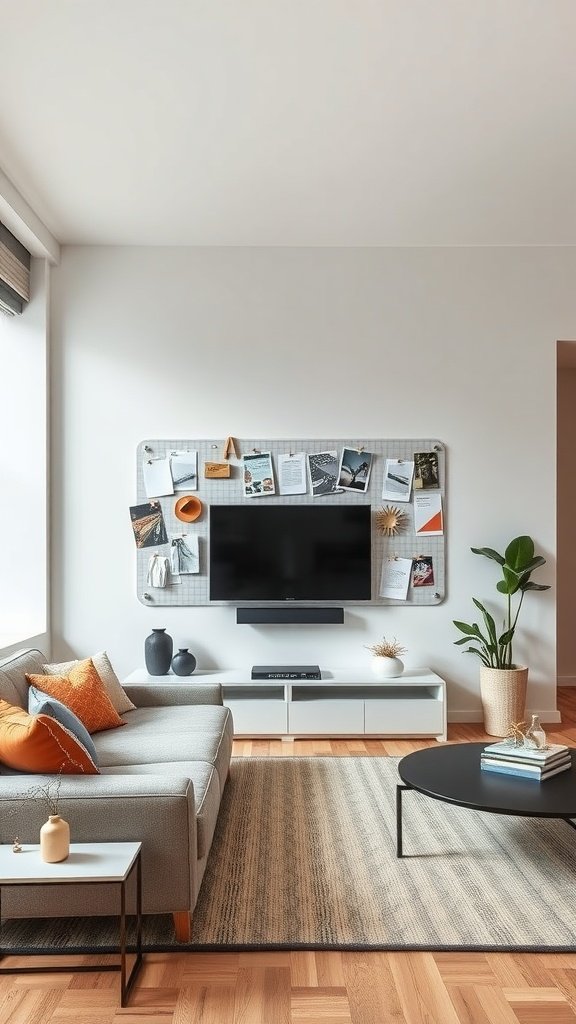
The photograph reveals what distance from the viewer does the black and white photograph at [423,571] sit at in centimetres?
523

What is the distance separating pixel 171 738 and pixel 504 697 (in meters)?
2.39

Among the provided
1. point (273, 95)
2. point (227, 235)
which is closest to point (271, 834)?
point (273, 95)

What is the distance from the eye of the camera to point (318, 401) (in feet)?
17.3

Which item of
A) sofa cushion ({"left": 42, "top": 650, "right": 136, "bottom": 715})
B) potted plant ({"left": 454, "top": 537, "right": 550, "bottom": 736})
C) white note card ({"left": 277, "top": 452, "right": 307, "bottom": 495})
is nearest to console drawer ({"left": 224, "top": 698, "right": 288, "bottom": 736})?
sofa cushion ({"left": 42, "top": 650, "right": 136, "bottom": 715})

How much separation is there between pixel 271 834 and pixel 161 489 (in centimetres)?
248

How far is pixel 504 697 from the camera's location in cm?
498

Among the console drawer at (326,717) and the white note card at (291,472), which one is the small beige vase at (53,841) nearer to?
the console drawer at (326,717)

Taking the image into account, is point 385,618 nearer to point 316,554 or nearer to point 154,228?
point 316,554

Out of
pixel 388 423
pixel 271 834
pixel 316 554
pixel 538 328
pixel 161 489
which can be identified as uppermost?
pixel 538 328

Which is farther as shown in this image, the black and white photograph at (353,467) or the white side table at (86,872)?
the black and white photograph at (353,467)

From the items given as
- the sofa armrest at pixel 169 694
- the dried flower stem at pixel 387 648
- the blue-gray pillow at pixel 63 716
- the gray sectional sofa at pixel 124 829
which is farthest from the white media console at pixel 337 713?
the gray sectional sofa at pixel 124 829

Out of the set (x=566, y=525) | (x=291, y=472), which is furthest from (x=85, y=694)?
(x=566, y=525)

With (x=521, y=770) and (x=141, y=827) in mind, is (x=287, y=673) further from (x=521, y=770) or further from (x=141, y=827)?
(x=141, y=827)

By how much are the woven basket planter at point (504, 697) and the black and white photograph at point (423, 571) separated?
0.64 m
